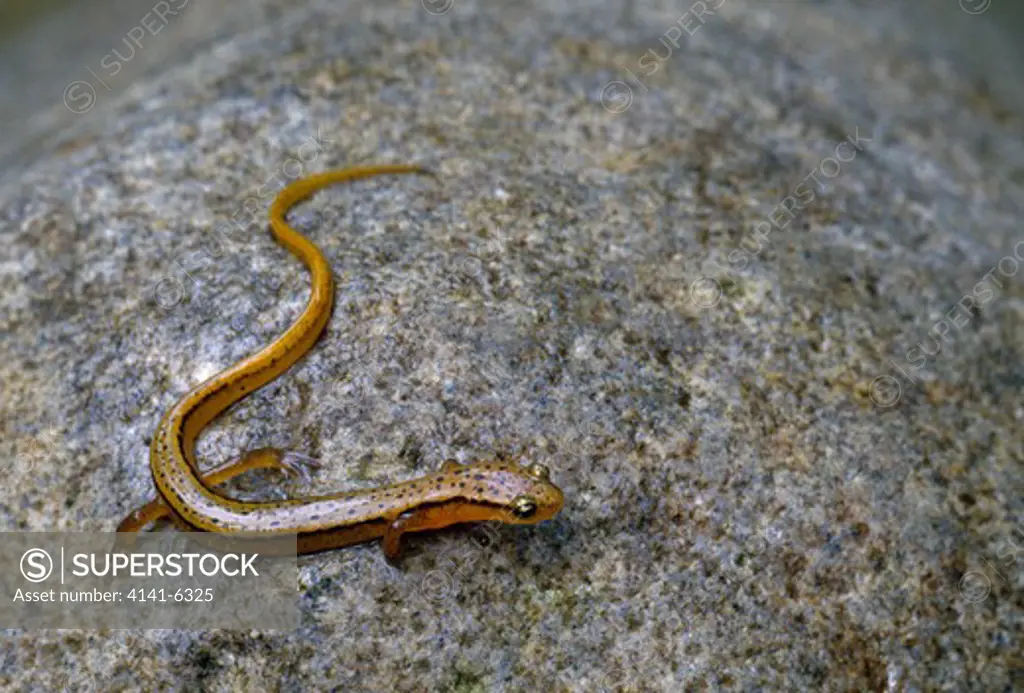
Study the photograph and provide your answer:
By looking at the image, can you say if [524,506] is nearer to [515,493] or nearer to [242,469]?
[515,493]

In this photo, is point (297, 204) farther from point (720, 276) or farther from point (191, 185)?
point (720, 276)

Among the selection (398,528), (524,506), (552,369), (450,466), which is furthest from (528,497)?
(552,369)

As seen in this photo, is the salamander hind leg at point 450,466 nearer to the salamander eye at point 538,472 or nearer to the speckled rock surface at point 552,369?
the speckled rock surface at point 552,369

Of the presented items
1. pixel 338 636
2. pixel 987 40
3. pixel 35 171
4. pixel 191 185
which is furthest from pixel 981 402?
pixel 987 40

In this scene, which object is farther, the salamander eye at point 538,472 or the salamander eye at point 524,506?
the salamander eye at point 538,472

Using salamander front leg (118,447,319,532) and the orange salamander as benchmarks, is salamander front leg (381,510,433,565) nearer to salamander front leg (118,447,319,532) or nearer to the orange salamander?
the orange salamander

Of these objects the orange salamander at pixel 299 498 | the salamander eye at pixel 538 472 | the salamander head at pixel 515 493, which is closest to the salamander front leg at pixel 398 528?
the orange salamander at pixel 299 498

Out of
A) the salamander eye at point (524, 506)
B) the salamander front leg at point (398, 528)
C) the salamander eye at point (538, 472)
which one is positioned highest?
the salamander eye at point (538, 472)
